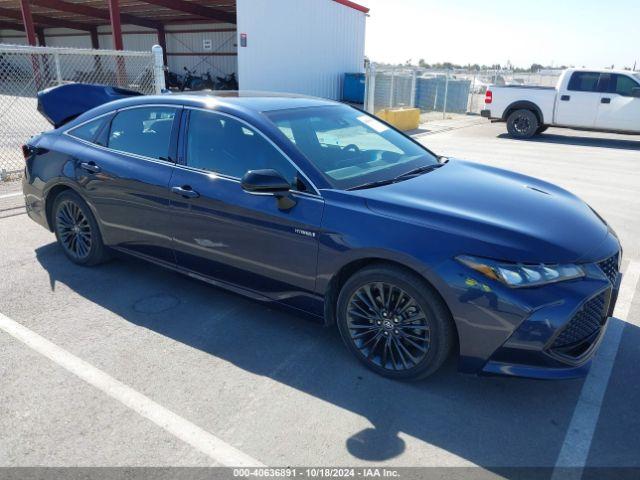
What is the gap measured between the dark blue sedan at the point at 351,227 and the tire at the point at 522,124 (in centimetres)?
1158

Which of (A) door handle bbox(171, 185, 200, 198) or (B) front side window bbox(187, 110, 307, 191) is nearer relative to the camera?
(B) front side window bbox(187, 110, 307, 191)

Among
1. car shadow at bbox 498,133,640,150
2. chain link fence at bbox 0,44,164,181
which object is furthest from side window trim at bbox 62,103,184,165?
car shadow at bbox 498,133,640,150

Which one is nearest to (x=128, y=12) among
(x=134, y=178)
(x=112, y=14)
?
(x=112, y=14)

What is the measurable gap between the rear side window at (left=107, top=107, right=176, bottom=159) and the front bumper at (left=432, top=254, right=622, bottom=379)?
2486 mm

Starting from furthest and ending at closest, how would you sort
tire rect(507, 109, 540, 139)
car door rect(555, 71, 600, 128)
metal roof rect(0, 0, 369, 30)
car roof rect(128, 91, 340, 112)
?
1. metal roof rect(0, 0, 369, 30)
2. tire rect(507, 109, 540, 139)
3. car door rect(555, 71, 600, 128)
4. car roof rect(128, 91, 340, 112)

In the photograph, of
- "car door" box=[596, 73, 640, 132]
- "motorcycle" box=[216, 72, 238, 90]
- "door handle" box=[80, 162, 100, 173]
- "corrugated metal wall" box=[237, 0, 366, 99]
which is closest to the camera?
"door handle" box=[80, 162, 100, 173]

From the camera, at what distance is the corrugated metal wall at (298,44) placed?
56.7 feet

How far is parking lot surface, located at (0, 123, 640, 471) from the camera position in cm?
251

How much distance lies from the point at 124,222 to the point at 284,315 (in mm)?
1566

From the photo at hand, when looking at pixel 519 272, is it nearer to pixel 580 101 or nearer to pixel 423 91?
pixel 580 101

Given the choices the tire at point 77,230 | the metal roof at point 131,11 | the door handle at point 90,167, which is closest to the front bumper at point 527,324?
the door handle at point 90,167

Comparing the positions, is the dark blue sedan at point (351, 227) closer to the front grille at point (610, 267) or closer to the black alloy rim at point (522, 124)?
the front grille at point (610, 267)

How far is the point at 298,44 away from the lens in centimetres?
1891

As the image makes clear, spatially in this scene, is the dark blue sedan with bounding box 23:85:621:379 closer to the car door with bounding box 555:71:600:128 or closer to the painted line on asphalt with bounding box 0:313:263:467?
the painted line on asphalt with bounding box 0:313:263:467
